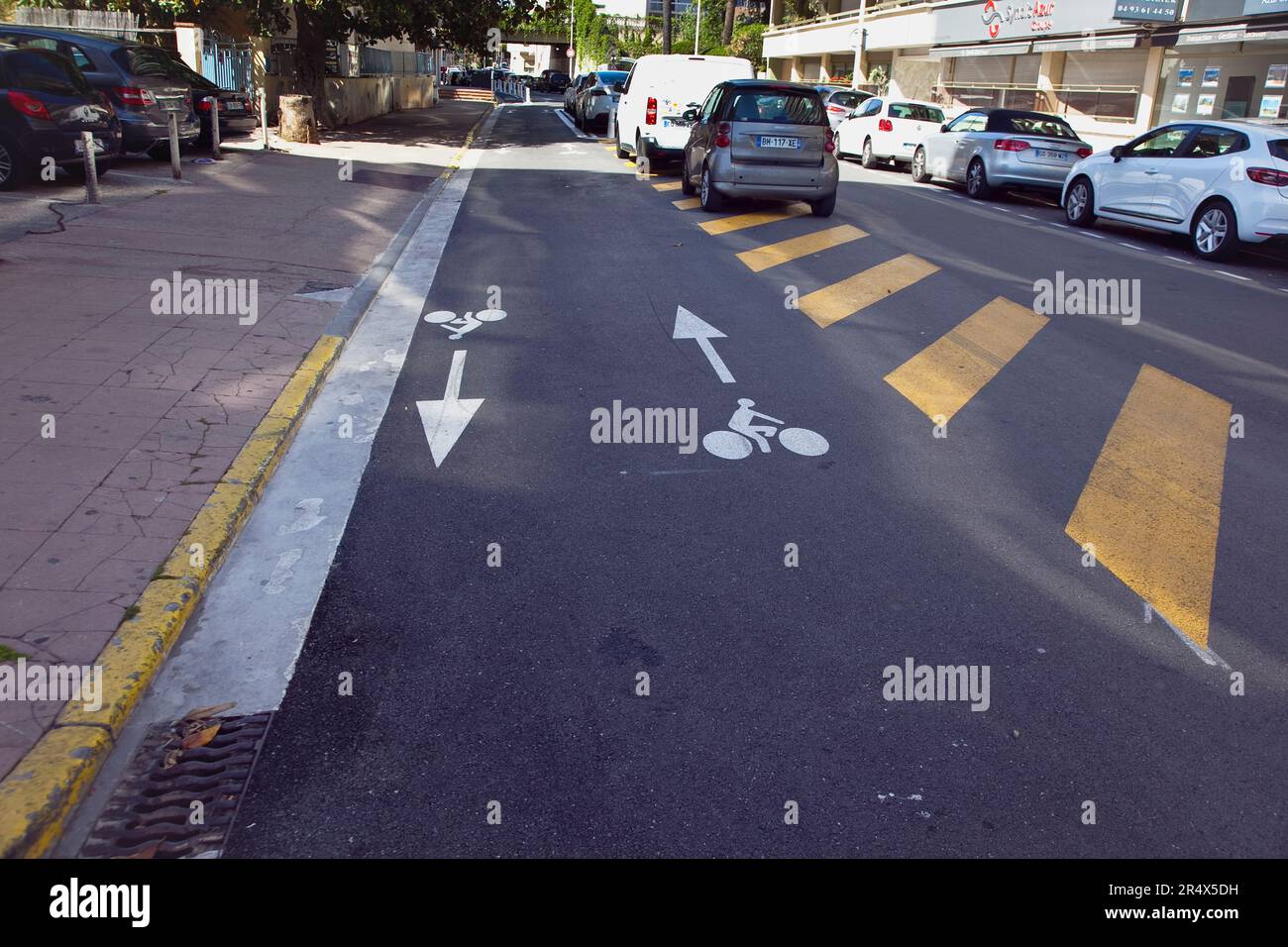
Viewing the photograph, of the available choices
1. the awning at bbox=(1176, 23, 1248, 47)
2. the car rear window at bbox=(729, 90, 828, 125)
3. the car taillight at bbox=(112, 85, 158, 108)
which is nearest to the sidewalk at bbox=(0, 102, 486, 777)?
the car taillight at bbox=(112, 85, 158, 108)

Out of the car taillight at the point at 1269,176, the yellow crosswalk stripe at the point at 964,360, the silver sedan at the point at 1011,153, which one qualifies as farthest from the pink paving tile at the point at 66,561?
the silver sedan at the point at 1011,153

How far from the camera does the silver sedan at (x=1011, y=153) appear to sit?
18.6 meters

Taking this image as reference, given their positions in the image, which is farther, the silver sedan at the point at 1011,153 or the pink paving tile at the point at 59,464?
the silver sedan at the point at 1011,153

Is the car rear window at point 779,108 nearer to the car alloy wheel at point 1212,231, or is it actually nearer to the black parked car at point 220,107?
the car alloy wheel at point 1212,231

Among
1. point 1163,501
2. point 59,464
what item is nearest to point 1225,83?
point 1163,501

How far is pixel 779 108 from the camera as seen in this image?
14570 millimetres

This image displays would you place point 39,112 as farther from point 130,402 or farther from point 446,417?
point 446,417

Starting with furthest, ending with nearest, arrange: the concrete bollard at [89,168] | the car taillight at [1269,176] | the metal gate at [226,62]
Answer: the metal gate at [226,62], the car taillight at [1269,176], the concrete bollard at [89,168]

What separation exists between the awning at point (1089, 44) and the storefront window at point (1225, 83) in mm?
1176

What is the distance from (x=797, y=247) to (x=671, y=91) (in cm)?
824

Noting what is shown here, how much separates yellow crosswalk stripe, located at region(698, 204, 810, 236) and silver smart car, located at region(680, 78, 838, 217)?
0.37 metres

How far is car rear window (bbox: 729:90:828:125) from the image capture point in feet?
47.6

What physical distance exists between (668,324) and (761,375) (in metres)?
1.63
